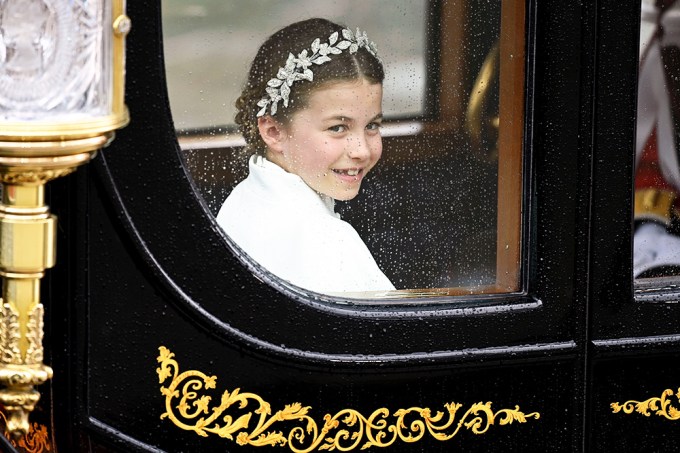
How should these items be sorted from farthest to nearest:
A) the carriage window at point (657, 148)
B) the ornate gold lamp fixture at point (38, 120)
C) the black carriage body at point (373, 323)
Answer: the carriage window at point (657, 148)
the black carriage body at point (373, 323)
the ornate gold lamp fixture at point (38, 120)

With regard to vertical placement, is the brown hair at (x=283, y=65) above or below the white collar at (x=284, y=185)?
above

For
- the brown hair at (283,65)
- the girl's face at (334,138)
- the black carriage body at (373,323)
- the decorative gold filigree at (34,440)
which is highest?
the brown hair at (283,65)

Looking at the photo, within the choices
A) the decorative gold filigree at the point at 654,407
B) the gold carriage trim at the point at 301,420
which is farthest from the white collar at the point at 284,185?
the decorative gold filigree at the point at 654,407

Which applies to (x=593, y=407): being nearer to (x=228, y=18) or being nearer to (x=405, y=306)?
(x=405, y=306)

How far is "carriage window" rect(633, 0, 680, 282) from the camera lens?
1.70 m

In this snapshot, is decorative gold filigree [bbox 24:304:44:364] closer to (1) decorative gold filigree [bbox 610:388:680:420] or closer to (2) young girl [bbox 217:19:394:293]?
(2) young girl [bbox 217:19:394:293]

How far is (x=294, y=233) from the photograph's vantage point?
1585mm

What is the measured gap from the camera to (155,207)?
149cm

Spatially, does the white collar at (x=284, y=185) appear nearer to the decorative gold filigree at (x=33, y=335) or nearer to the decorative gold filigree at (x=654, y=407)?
the decorative gold filigree at (x=33, y=335)

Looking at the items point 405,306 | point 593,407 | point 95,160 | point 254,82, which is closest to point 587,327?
point 593,407

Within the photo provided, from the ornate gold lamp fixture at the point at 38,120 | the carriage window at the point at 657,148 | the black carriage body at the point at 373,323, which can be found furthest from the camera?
the carriage window at the point at 657,148

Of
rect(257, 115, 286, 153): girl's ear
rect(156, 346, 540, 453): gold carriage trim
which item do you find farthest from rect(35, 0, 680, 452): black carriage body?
rect(257, 115, 286, 153): girl's ear

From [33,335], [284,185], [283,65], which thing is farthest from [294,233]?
[33,335]

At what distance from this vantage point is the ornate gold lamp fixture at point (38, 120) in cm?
125
